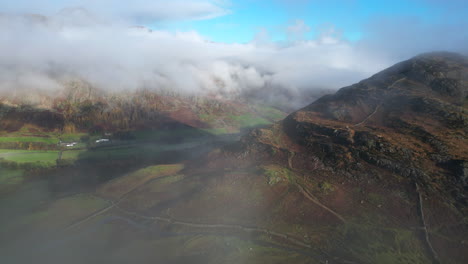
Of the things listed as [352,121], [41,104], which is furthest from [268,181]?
[41,104]

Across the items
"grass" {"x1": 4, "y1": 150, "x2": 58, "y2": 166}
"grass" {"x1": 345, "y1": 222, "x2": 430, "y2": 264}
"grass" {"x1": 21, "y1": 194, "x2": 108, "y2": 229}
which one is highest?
"grass" {"x1": 345, "y1": 222, "x2": 430, "y2": 264}

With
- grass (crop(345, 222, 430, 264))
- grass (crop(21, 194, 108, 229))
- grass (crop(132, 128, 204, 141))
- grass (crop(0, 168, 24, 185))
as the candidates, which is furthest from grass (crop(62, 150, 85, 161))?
grass (crop(345, 222, 430, 264))

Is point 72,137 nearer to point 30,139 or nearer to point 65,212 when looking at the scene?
point 30,139

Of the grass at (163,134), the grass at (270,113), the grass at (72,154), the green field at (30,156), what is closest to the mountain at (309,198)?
the green field at (30,156)

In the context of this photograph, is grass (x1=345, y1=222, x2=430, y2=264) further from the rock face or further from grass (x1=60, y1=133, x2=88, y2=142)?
grass (x1=60, y1=133, x2=88, y2=142)

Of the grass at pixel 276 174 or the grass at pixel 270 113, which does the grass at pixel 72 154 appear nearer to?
the grass at pixel 276 174

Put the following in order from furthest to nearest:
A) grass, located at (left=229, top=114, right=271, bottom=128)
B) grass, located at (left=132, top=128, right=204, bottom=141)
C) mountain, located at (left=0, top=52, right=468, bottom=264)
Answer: grass, located at (left=229, top=114, right=271, bottom=128)
grass, located at (left=132, top=128, right=204, bottom=141)
mountain, located at (left=0, top=52, right=468, bottom=264)
